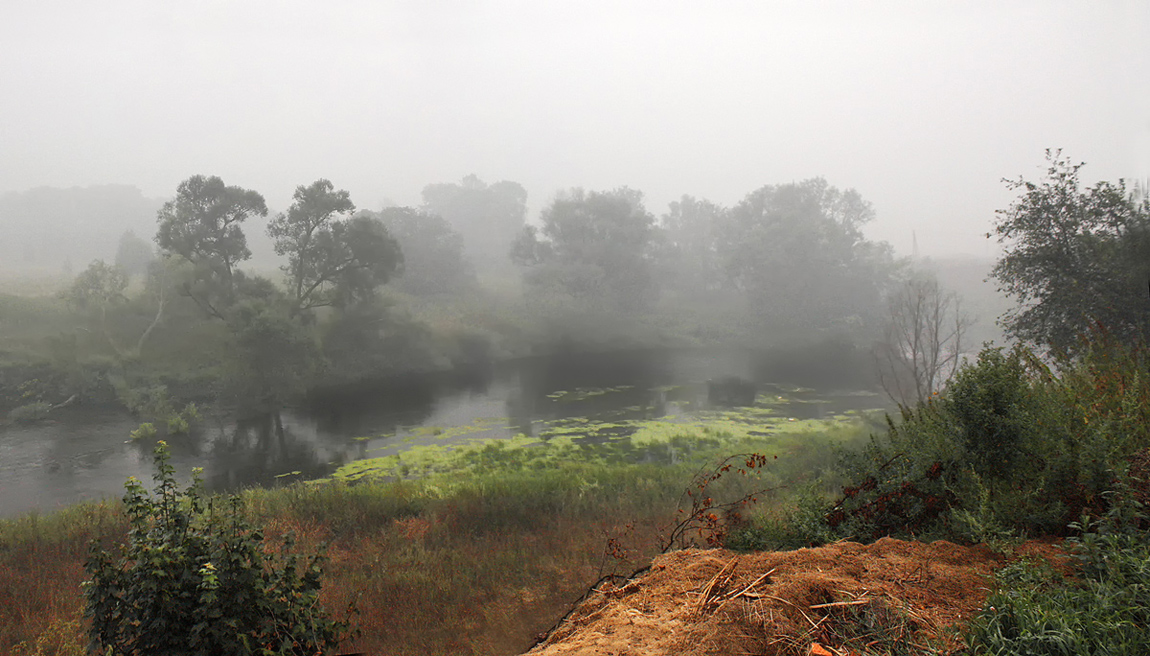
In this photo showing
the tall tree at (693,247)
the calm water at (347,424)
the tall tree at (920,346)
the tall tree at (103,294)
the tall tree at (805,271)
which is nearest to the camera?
the calm water at (347,424)

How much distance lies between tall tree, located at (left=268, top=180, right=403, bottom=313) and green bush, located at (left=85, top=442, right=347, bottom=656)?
37538 millimetres

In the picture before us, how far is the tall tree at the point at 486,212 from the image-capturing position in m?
107

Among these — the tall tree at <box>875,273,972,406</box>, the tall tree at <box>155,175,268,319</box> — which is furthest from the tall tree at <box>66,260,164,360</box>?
the tall tree at <box>875,273,972,406</box>

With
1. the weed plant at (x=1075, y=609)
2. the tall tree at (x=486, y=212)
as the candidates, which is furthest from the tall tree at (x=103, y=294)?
the tall tree at (x=486, y=212)

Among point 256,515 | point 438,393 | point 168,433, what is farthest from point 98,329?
point 256,515

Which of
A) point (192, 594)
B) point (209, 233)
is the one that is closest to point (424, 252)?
point (209, 233)

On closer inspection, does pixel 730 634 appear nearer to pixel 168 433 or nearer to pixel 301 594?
pixel 301 594

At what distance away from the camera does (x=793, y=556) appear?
465cm

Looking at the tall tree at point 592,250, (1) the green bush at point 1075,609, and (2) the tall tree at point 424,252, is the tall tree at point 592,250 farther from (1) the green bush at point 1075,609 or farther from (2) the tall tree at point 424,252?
(1) the green bush at point 1075,609

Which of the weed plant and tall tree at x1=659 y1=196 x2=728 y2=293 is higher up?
tall tree at x1=659 y1=196 x2=728 y2=293

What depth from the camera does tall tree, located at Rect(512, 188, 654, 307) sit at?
5841 centimetres

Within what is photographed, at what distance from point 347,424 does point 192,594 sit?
23.9m

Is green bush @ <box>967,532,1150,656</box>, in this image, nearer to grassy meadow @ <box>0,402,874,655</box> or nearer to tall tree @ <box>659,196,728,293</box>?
grassy meadow @ <box>0,402,874,655</box>

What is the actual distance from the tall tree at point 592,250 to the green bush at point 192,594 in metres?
54.1
